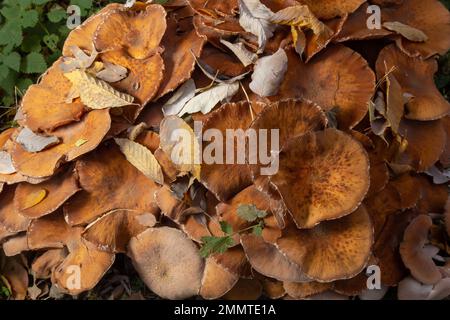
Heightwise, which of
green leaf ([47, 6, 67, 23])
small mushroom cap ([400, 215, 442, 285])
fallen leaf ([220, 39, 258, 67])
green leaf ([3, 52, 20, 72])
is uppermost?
fallen leaf ([220, 39, 258, 67])

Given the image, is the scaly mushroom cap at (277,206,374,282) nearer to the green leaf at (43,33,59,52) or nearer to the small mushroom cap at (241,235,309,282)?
the small mushroom cap at (241,235,309,282)

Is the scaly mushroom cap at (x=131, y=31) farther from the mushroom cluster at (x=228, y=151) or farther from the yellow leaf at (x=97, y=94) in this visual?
the yellow leaf at (x=97, y=94)

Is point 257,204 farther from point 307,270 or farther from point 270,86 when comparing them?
point 270,86

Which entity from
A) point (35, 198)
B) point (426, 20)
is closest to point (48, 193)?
point (35, 198)

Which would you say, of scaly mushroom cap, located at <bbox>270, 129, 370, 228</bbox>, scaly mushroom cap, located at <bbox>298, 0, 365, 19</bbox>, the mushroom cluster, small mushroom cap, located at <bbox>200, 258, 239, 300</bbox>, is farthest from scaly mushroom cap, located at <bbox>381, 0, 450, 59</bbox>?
small mushroom cap, located at <bbox>200, 258, 239, 300</bbox>

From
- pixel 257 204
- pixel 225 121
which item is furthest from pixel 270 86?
pixel 257 204

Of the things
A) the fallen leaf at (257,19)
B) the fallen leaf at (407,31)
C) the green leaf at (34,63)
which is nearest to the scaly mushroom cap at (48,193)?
the green leaf at (34,63)
